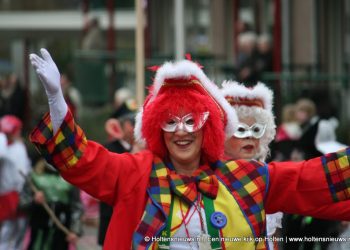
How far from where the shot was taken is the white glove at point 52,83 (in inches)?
186

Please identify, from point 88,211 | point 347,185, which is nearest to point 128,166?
point 347,185

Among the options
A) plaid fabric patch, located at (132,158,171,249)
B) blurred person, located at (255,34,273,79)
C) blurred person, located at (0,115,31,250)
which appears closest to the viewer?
plaid fabric patch, located at (132,158,171,249)

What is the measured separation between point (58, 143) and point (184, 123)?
2.29ft

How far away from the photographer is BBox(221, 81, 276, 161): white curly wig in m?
6.48

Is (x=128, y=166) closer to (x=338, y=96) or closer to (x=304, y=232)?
(x=304, y=232)

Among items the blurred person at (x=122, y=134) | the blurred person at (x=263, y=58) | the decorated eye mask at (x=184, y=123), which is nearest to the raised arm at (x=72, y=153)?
the decorated eye mask at (x=184, y=123)

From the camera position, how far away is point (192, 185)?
204 inches

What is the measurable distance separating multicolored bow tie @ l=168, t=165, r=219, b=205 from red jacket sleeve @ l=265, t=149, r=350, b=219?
0.29 m

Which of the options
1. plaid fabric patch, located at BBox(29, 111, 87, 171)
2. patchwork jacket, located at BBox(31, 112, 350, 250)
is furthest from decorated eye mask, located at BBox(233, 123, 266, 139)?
plaid fabric patch, located at BBox(29, 111, 87, 171)

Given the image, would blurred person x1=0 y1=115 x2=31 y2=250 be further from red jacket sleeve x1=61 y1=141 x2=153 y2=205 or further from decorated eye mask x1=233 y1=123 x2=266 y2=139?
red jacket sleeve x1=61 y1=141 x2=153 y2=205

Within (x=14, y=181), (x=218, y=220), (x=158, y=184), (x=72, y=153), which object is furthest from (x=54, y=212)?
(x=72, y=153)

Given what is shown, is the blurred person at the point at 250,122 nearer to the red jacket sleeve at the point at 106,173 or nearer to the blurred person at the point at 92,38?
the red jacket sleeve at the point at 106,173

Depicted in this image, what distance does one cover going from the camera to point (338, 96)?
1451 cm

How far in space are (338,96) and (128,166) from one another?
9.75 metres
